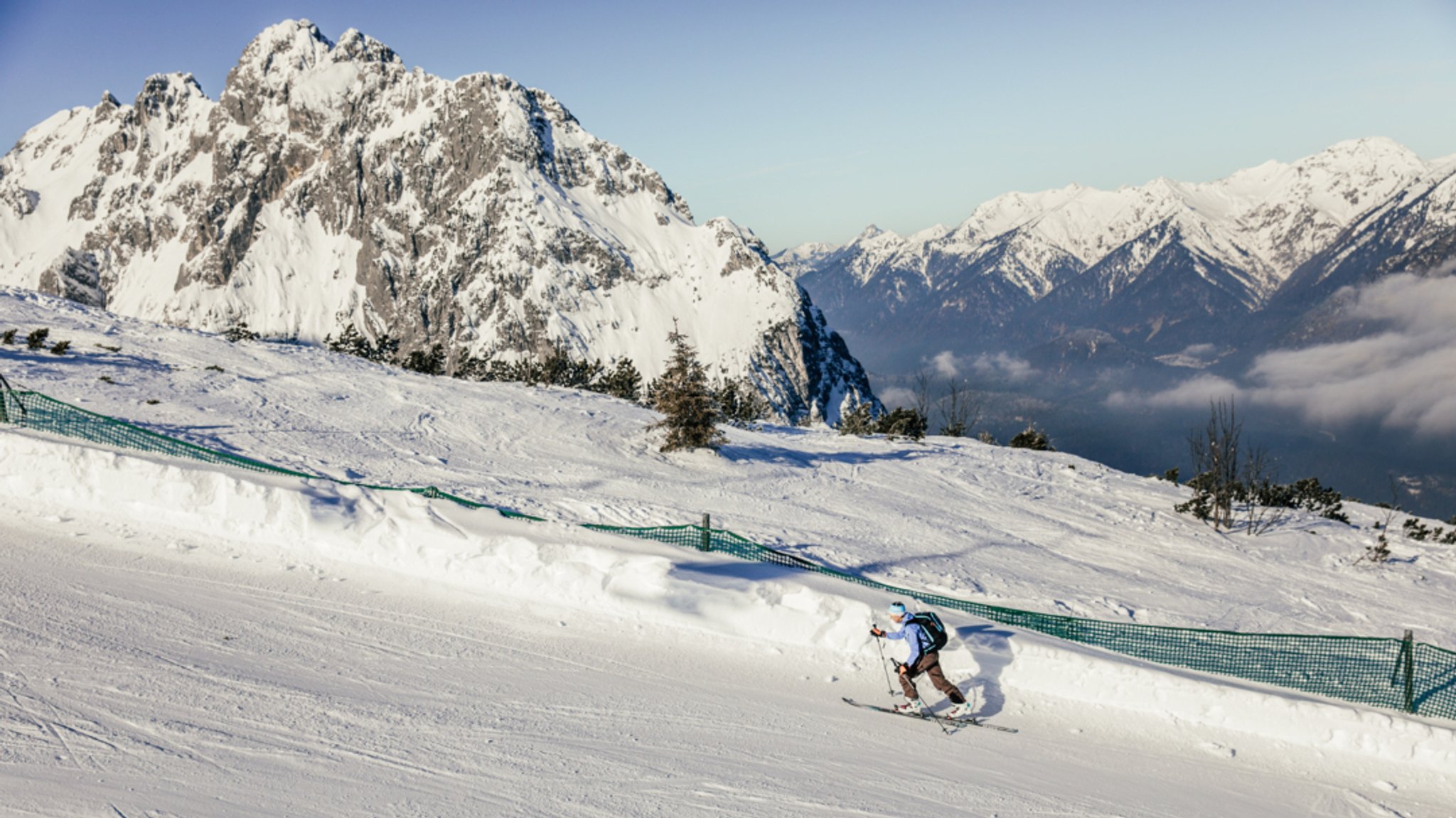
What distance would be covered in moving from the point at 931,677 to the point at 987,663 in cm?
136

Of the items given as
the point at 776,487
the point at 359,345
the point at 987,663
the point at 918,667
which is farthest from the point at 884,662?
the point at 359,345

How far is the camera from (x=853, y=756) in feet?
28.5

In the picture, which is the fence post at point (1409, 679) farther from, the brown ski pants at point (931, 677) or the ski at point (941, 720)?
the brown ski pants at point (931, 677)

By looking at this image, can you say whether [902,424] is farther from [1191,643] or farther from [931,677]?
[931,677]

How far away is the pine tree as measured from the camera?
2758 cm

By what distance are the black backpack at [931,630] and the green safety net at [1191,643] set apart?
96.6 inches

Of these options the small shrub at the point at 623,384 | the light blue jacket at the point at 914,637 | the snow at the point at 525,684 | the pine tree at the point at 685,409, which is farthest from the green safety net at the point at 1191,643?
the small shrub at the point at 623,384

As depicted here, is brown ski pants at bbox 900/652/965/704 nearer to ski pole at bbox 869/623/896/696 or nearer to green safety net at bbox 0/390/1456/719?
ski pole at bbox 869/623/896/696

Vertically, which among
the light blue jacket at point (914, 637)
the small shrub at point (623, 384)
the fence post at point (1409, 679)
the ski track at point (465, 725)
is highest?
the small shrub at point (623, 384)

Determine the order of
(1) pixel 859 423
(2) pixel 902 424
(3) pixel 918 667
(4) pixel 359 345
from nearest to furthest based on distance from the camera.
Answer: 1. (3) pixel 918 667
2. (2) pixel 902 424
3. (1) pixel 859 423
4. (4) pixel 359 345

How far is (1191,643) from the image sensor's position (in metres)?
12.6

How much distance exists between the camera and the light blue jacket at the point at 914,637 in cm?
991

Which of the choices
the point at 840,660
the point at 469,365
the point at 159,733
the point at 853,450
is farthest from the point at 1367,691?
the point at 469,365

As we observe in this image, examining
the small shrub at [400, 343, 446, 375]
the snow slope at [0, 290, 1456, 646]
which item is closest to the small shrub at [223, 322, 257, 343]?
the snow slope at [0, 290, 1456, 646]
